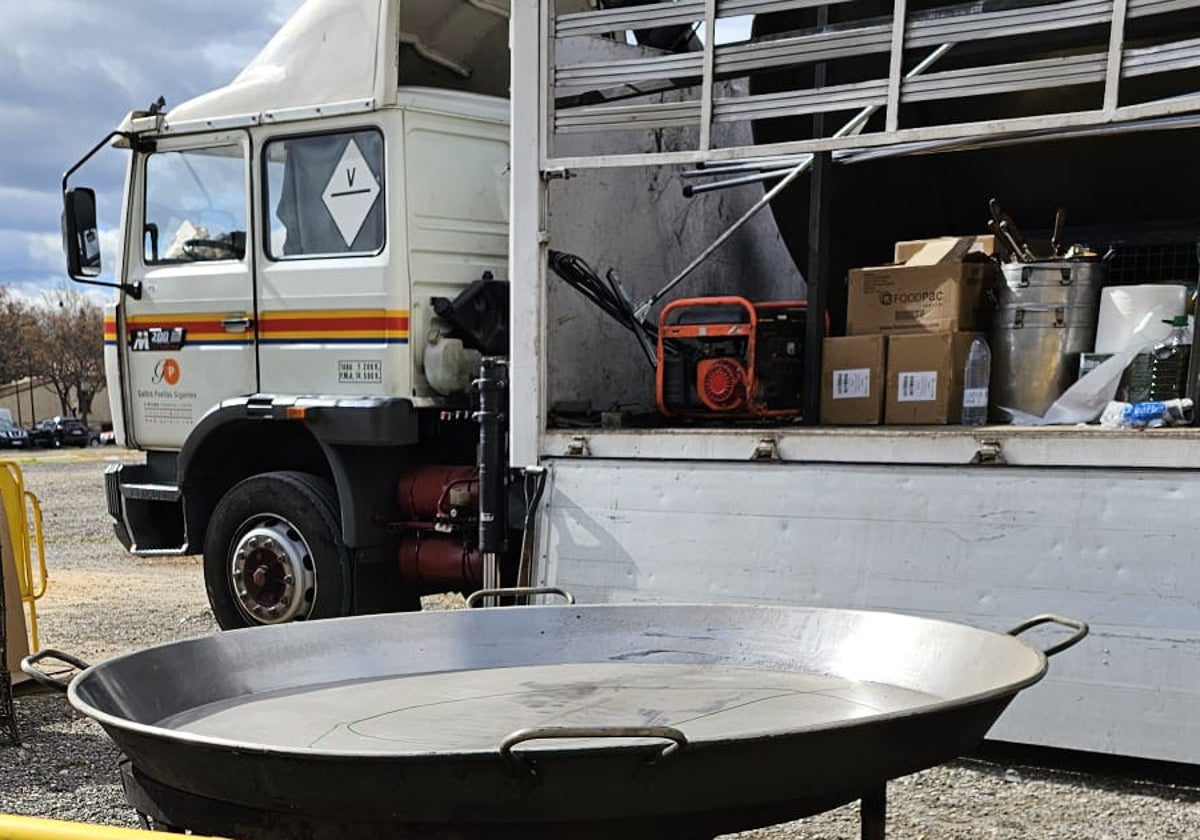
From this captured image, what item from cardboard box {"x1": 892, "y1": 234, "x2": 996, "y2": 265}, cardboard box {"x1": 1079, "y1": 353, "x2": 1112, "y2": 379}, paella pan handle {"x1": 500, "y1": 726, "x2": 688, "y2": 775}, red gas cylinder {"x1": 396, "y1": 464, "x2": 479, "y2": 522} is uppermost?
cardboard box {"x1": 892, "y1": 234, "x2": 996, "y2": 265}

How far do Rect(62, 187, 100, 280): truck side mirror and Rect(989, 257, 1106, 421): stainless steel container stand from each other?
4.50 meters

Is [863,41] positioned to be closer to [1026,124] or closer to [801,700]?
[1026,124]

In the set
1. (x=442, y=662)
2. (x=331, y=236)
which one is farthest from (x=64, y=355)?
(x=442, y=662)

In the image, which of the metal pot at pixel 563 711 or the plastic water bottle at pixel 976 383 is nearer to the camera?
the metal pot at pixel 563 711

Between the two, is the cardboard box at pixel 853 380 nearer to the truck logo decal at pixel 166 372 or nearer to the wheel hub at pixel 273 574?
the wheel hub at pixel 273 574

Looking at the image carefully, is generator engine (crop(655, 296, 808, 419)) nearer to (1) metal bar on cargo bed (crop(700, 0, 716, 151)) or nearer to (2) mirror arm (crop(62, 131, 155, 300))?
(1) metal bar on cargo bed (crop(700, 0, 716, 151))

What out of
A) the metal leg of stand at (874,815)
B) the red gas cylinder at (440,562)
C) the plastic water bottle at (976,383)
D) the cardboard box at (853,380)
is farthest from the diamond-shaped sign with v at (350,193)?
the metal leg of stand at (874,815)

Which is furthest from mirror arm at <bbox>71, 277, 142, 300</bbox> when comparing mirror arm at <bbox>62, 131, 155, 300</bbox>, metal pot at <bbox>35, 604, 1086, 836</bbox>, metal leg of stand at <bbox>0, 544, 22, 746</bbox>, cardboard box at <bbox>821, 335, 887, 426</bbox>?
metal pot at <bbox>35, 604, 1086, 836</bbox>

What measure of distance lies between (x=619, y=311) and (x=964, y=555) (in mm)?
2184

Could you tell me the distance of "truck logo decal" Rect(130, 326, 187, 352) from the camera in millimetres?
6230

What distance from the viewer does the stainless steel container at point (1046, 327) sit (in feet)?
14.8

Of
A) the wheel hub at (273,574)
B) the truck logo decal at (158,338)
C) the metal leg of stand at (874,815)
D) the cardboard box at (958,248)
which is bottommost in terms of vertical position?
the wheel hub at (273,574)

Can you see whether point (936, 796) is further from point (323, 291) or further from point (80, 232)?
point (80, 232)

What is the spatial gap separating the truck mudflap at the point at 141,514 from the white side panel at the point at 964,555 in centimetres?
288
